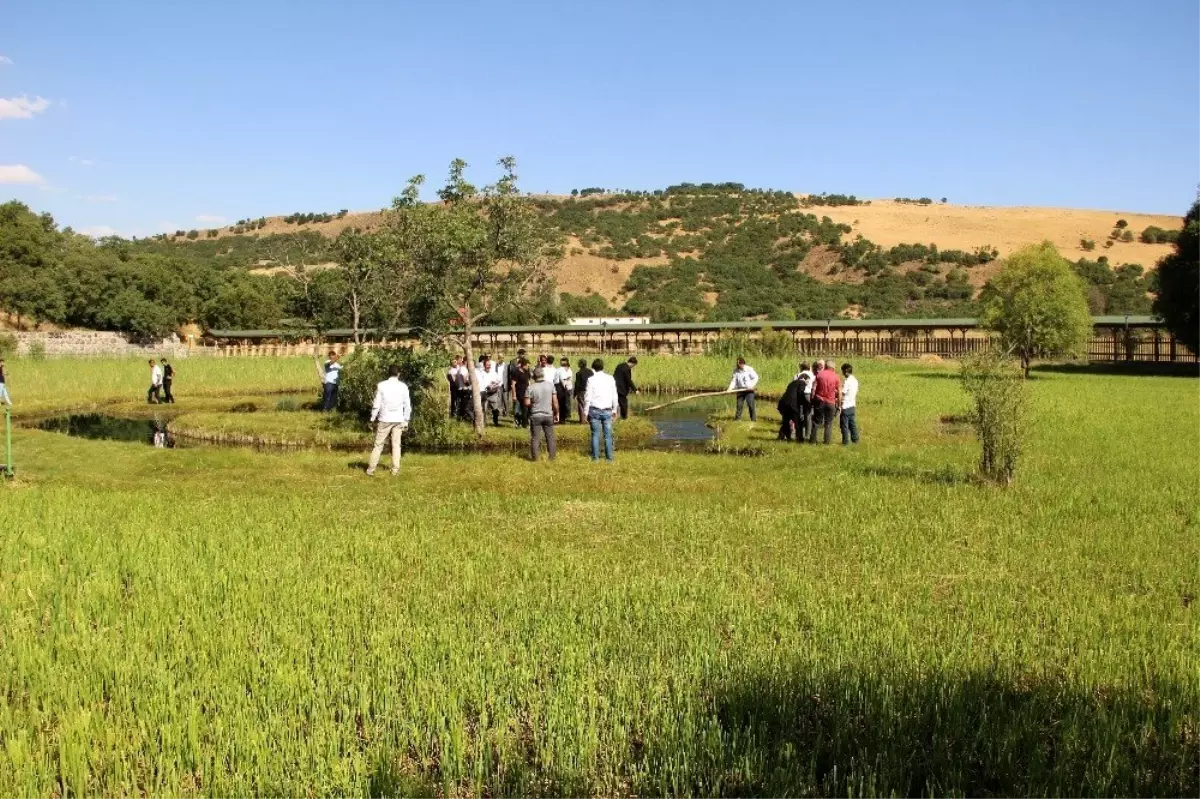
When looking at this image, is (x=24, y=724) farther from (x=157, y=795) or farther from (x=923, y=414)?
(x=923, y=414)

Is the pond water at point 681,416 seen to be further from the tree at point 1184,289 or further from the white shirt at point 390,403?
the tree at point 1184,289

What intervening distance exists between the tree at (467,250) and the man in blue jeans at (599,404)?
456 centimetres

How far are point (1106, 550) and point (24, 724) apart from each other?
8.74 meters

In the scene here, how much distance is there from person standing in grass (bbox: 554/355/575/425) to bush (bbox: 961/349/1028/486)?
10.7m

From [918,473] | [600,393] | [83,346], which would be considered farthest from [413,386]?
[83,346]

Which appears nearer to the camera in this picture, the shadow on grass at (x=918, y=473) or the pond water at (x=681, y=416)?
the shadow on grass at (x=918, y=473)

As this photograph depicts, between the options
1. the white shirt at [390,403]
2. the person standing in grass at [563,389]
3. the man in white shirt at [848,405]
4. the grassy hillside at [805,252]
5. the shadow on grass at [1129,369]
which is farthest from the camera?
the grassy hillside at [805,252]

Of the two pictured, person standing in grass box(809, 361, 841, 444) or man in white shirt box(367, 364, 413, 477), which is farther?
person standing in grass box(809, 361, 841, 444)

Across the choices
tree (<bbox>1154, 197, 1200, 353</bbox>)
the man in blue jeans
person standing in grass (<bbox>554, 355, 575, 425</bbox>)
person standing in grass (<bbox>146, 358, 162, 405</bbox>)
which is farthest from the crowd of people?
tree (<bbox>1154, 197, 1200, 353</bbox>)

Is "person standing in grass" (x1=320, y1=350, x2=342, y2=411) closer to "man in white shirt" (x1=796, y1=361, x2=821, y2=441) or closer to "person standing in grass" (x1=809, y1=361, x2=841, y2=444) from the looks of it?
"man in white shirt" (x1=796, y1=361, x2=821, y2=441)

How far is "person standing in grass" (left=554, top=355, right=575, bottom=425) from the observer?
2158 centimetres

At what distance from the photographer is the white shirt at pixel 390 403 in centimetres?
1391

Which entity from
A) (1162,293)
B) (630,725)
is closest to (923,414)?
(630,725)

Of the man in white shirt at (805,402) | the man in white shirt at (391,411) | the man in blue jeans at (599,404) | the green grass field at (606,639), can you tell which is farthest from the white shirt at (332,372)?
the man in white shirt at (805,402)
